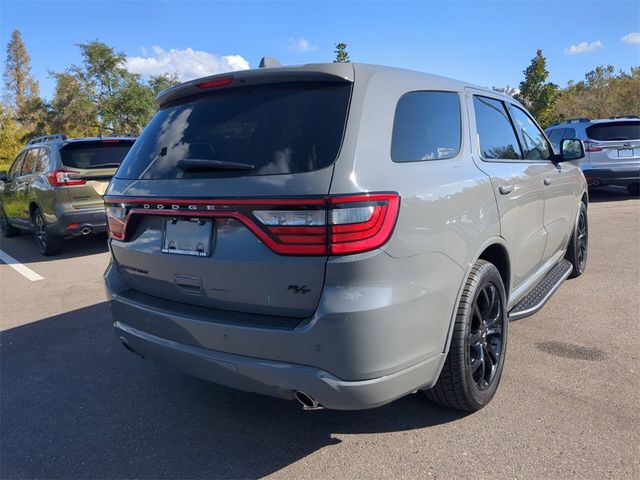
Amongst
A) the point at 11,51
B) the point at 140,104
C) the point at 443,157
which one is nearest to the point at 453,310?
the point at 443,157

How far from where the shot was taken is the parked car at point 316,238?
2104 millimetres

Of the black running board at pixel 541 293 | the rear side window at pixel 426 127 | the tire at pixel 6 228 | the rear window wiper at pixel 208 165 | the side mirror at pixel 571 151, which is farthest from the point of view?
the tire at pixel 6 228

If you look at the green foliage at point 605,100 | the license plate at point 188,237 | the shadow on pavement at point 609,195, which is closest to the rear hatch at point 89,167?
the license plate at point 188,237

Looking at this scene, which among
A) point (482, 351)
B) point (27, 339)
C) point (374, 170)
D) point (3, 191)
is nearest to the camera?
point (374, 170)

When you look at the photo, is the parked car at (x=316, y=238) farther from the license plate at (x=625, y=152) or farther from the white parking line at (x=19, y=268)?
the license plate at (x=625, y=152)

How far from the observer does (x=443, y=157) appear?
2.71 meters

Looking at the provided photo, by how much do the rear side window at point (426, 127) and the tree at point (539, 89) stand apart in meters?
27.4

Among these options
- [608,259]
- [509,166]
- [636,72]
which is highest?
[636,72]

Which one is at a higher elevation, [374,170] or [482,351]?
[374,170]

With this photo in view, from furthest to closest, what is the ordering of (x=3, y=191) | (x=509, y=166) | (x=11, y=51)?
(x=11, y=51) < (x=3, y=191) < (x=509, y=166)

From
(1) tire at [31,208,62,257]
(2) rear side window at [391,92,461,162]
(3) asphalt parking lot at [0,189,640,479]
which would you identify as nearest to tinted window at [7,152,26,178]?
(1) tire at [31,208,62,257]

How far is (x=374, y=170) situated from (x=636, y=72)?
128 ft

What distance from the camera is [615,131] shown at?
433 inches

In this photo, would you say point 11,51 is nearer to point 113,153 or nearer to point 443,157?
point 113,153
